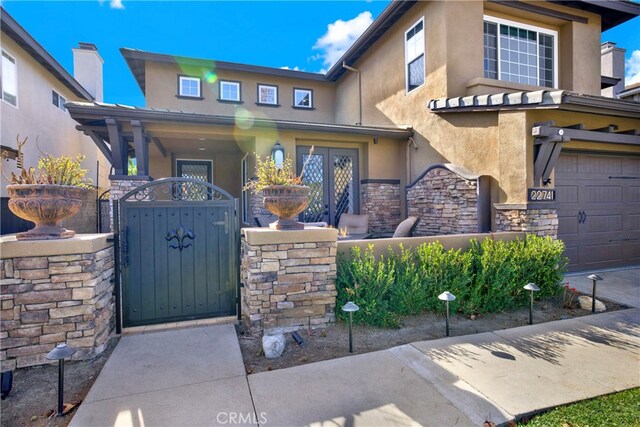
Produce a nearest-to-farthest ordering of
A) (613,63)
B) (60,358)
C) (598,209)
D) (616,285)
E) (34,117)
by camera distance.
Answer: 1. (60,358)
2. (616,285)
3. (598,209)
4. (34,117)
5. (613,63)

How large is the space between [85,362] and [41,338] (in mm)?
477

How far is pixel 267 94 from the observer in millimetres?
12211

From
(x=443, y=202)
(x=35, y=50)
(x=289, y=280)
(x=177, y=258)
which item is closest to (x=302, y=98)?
(x=443, y=202)

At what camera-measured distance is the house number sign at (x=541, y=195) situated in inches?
232

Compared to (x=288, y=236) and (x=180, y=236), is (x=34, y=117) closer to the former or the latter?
(x=180, y=236)

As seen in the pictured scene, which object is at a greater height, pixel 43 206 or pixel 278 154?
pixel 278 154

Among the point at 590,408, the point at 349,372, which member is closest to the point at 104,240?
the point at 349,372

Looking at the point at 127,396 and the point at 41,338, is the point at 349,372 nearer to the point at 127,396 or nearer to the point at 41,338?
the point at 127,396

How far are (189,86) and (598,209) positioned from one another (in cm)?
1231

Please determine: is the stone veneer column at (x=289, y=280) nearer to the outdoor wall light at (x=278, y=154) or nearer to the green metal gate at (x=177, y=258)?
the green metal gate at (x=177, y=258)

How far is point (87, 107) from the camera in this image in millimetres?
6281


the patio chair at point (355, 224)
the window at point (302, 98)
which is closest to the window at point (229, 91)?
the window at point (302, 98)

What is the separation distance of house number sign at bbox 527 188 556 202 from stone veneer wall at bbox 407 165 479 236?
926mm

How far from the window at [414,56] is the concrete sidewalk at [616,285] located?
561 cm
